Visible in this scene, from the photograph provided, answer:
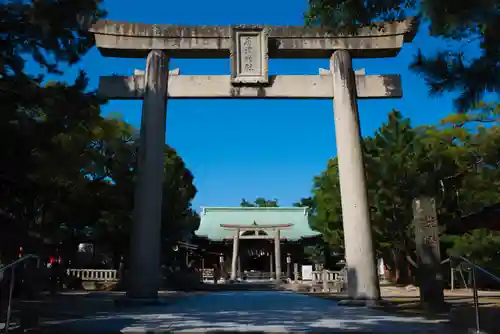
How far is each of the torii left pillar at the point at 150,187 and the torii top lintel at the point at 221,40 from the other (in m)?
0.48

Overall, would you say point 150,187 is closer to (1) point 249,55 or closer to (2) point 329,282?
(1) point 249,55

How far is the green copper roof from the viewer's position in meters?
30.0

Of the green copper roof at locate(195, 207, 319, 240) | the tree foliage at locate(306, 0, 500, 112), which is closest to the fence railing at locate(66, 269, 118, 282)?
the green copper roof at locate(195, 207, 319, 240)

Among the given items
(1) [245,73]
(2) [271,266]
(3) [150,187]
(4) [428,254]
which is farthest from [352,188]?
(2) [271,266]

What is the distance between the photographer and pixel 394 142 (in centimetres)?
1936

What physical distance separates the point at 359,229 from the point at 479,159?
5241 mm

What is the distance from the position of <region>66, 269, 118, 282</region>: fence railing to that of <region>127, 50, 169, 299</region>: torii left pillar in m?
12.7

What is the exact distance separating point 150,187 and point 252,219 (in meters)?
23.7

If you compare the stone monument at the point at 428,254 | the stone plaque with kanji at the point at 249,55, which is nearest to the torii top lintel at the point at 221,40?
the stone plaque with kanji at the point at 249,55

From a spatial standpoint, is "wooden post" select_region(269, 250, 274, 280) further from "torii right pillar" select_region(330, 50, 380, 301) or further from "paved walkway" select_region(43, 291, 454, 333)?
"paved walkway" select_region(43, 291, 454, 333)

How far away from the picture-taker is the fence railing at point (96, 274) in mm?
22152

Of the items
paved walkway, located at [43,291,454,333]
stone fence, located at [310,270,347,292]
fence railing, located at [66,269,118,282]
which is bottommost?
paved walkway, located at [43,291,454,333]

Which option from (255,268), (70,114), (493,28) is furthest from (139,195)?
(255,268)

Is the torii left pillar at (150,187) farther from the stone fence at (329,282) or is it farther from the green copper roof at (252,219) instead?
the green copper roof at (252,219)
